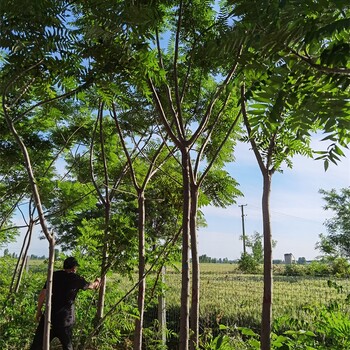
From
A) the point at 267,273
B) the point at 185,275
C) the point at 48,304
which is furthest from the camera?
the point at 185,275

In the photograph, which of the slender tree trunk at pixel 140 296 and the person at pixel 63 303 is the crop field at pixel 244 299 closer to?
the slender tree trunk at pixel 140 296

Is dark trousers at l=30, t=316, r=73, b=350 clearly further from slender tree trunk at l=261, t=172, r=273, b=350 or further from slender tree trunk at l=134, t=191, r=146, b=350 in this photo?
slender tree trunk at l=261, t=172, r=273, b=350

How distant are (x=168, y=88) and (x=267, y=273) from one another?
217cm

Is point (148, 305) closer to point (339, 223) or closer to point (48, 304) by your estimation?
point (48, 304)

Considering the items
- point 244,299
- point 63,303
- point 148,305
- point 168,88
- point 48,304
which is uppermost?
point 168,88

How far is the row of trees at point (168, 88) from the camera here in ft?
3.52

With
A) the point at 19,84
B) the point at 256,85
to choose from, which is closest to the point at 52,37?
the point at 19,84

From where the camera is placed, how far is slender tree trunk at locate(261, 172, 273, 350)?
301cm

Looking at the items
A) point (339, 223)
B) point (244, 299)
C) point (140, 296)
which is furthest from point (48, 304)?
point (339, 223)

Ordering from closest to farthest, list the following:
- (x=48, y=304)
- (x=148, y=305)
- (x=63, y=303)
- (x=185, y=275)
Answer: (x=48, y=304) → (x=185, y=275) → (x=63, y=303) → (x=148, y=305)

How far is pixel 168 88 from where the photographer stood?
13.6ft

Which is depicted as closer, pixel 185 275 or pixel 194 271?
pixel 185 275

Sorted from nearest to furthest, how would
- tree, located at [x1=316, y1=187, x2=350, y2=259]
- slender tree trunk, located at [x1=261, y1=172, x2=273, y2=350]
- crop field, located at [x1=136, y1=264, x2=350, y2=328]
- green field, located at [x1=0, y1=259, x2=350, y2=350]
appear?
slender tree trunk, located at [x1=261, y1=172, x2=273, y2=350]
green field, located at [x1=0, y1=259, x2=350, y2=350]
crop field, located at [x1=136, y1=264, x2=350, y2=328]
tree, located at [x1=316, y1=187, x2=350, y2=259]

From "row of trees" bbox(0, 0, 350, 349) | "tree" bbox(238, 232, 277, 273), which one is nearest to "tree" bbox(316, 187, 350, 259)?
"tree" bbox(238, 232, 277, 273)
